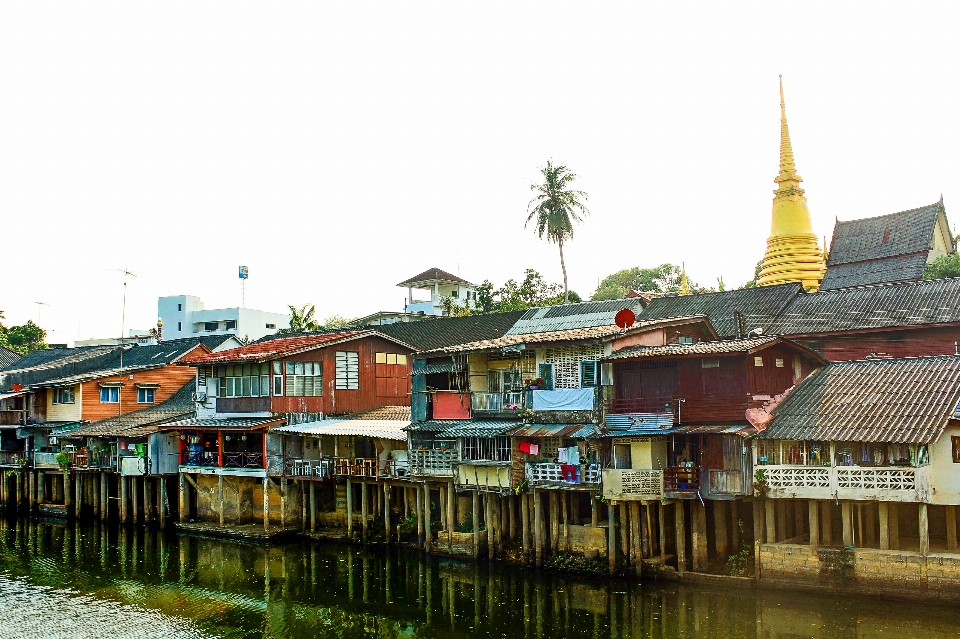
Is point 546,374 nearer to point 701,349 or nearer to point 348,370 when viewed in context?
point 701,349

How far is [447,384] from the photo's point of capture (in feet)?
126

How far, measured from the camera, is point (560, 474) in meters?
32.2

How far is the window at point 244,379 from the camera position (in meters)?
45.2

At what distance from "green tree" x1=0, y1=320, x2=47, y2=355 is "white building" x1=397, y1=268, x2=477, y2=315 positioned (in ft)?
146

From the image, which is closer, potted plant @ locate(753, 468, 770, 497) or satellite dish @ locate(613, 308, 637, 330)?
potted plant @ locate(753, 468, 770, 497)

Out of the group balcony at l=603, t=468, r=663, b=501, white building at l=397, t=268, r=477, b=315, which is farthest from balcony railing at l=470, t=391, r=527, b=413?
white building at l=397, t=268, r=477, b=315

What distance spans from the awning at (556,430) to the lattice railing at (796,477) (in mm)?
6478

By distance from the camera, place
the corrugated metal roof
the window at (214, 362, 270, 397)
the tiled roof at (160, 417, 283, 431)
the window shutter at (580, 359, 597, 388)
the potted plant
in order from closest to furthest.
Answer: the potted plant, the corrugated metal roof, the window shutter at (580, 359, 597, 388), the tiled roof at (160, 417, 283, 431), the window at (214, 362, 270, 397)

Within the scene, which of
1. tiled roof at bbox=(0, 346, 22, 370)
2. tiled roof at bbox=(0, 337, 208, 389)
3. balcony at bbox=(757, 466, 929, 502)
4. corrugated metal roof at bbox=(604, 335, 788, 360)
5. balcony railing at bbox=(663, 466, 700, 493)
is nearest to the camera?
balcony at bbox=(757, 466, 929, 502)

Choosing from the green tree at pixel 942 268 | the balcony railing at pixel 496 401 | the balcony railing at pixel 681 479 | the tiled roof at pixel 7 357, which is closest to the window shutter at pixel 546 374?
the balcony railing at pixel 496 401

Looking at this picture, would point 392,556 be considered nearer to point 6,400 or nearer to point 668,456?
point 668,456

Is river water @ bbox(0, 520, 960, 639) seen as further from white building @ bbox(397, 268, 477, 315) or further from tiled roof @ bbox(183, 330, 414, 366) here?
white building @ bbox(397, 268, 477, 315)

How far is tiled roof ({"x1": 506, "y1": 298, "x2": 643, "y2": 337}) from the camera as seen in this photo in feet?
163

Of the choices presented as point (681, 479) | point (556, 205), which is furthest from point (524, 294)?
point (681, 479)
